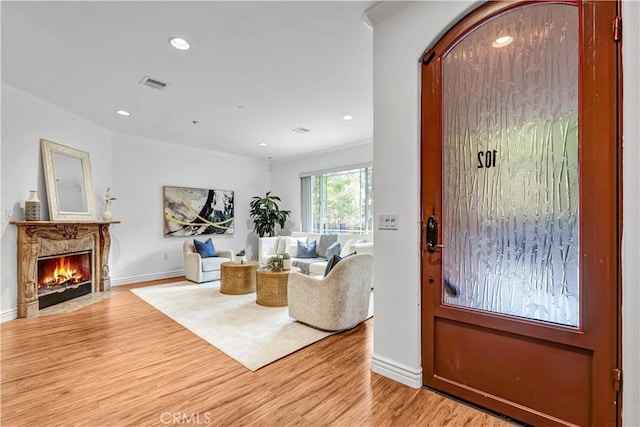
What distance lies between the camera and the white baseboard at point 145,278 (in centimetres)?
527

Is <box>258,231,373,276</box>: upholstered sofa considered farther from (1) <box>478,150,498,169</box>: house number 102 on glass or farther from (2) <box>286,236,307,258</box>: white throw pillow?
(1) <box>478,150,498,169</box>: house number 102 on glass

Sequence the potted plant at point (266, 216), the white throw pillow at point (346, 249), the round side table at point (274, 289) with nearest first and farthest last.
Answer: the round side table at point (274, 289) < the white throw pillow at point (346, 249) < the potted plant at point (266, 216)

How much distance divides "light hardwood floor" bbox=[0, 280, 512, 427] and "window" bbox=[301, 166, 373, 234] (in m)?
3.33

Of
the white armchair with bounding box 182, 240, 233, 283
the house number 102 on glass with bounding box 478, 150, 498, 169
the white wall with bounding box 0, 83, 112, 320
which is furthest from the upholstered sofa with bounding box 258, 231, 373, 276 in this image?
the white wall with bounding box 0, 83, 112, 320

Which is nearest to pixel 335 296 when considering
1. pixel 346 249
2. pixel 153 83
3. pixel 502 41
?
pixel 346 249

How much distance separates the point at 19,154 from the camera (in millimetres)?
→ 3570

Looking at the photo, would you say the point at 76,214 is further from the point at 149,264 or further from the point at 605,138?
the point at 605,138

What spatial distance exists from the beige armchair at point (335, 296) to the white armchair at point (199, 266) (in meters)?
2.65

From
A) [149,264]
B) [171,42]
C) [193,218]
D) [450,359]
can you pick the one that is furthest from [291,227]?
[450,359]

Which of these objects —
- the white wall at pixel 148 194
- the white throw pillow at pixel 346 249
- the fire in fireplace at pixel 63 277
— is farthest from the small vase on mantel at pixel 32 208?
the white throw pillow at pixel 346 249

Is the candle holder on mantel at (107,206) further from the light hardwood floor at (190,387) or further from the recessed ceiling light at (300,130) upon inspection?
the recessed ceiling light at (300,130)

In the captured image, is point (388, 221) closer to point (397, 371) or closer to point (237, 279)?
point (397, 371)

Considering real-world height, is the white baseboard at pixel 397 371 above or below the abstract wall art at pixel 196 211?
below

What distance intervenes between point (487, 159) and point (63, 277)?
217 inches
